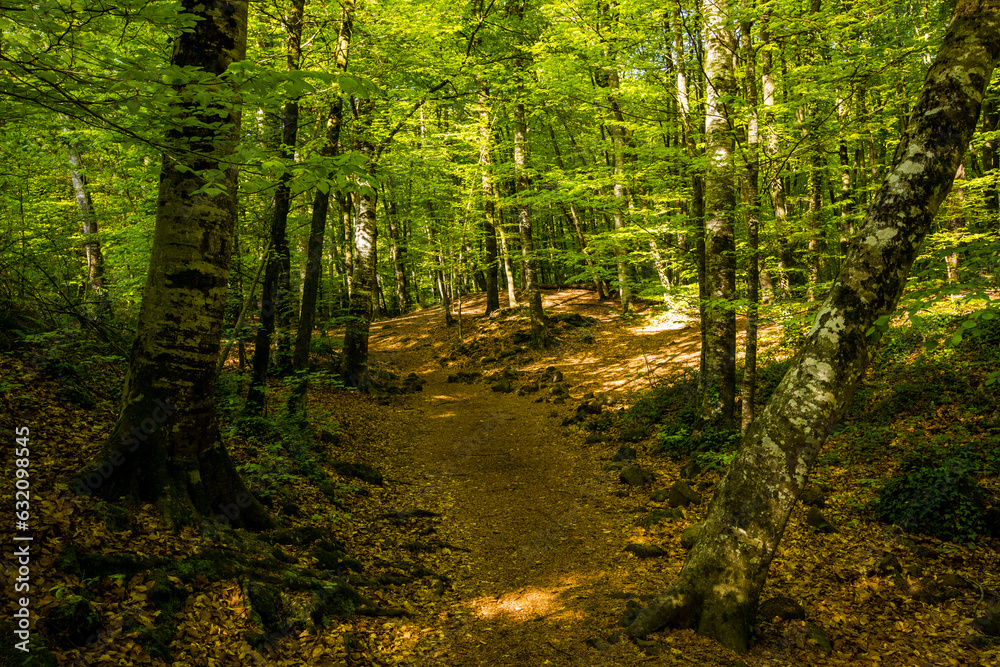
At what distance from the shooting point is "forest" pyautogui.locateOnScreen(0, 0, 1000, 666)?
3418 millimetres

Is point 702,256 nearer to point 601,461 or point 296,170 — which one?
point 601,461

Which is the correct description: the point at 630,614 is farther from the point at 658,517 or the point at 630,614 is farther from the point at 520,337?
the point at 520,337

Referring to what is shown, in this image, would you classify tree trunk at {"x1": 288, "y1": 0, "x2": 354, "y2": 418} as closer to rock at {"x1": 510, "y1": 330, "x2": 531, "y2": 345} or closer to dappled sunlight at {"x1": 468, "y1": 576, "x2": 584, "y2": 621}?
dappled sunlight at {"x1": 468, "y1": 576, "x2": 584, "y2": 621}

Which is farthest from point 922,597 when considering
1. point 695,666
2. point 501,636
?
point 501,636

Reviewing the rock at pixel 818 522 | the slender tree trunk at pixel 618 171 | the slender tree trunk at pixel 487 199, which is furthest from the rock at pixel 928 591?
the slender tree trunk at pixel 487 199

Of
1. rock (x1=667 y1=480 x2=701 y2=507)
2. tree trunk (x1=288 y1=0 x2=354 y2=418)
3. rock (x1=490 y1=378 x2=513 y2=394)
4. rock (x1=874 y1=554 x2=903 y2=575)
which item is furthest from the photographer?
rock (x1=490 y1=378 x2=513 y2=394)

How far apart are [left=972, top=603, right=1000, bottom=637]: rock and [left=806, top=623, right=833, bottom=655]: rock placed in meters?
1.46

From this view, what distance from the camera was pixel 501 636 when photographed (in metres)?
4.54

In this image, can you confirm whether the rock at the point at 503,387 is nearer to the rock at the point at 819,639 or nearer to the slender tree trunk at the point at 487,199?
the slender tree trunk at the point at 487,199

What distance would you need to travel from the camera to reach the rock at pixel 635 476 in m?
8.33

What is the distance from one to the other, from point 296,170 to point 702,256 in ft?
26.7

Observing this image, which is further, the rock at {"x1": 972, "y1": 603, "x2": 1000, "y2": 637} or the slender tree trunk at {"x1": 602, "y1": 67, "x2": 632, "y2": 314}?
the slender tree trunk at {"x1": 602, "y1": 67, "x2": 632, "y2": 314}

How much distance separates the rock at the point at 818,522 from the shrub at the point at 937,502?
0.62 m

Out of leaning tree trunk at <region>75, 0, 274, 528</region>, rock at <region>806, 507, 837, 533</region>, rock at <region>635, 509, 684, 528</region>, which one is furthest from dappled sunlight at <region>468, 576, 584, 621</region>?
rock at <region>806, 507, 837, 533</region>
